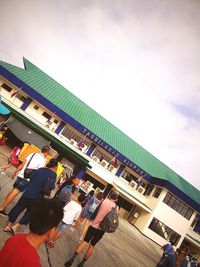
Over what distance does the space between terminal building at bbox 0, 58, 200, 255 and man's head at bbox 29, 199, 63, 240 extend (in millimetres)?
18061

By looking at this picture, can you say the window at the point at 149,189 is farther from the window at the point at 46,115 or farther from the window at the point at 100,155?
the window at the point at 46,115

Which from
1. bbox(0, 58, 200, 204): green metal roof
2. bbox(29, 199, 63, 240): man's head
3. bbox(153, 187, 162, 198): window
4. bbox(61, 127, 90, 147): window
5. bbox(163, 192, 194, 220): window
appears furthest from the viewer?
bbox(153, 187, 162, 198): window

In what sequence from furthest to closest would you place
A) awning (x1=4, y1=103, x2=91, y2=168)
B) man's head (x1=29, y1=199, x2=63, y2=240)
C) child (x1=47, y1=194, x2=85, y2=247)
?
awning (x1=4, y1=103, x2=91, y2=168) → child (x1=47, y1=194, x2=85, y2=247) → man's head (x1=29, y1=199, x2=63, y2=240)

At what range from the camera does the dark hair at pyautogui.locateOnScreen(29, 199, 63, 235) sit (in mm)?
2189

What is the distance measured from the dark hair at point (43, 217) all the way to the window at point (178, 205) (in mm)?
23759

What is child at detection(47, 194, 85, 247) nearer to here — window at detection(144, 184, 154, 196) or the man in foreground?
the man in foreground

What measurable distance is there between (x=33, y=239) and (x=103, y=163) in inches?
906

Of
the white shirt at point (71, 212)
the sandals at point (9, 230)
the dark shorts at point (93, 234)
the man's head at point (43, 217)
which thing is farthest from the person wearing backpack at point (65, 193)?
the man's head at point (43, 217)

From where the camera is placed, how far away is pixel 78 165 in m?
23.9

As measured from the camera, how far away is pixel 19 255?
1.90 m

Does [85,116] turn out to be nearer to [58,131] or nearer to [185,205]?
[58,131]

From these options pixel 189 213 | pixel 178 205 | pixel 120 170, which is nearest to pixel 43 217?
pixel 120 170

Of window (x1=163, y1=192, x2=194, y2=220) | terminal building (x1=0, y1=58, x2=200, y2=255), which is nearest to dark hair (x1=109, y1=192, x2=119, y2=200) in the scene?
terminal building (x1=0, y1=58, x2=200, y2=255)

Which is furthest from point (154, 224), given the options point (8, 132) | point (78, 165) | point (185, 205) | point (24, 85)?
point (24, 85)
